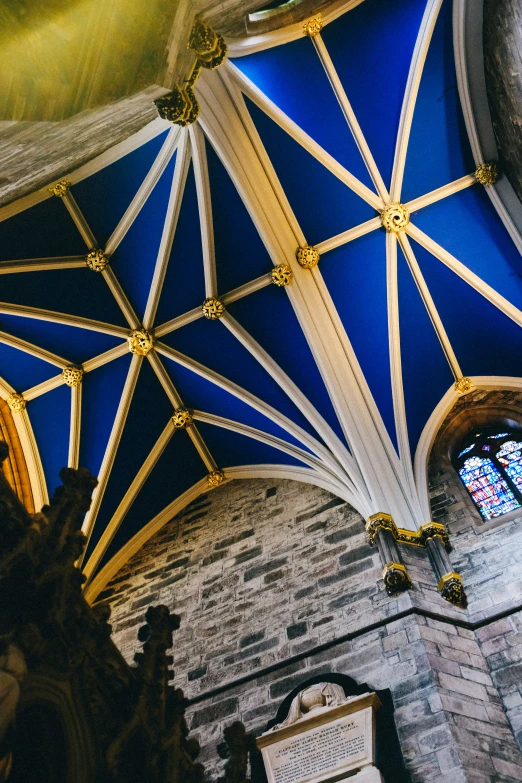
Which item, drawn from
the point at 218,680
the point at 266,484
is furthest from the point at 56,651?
the point at 266,484

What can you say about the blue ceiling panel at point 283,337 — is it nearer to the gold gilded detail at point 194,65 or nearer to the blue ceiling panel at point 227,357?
the blue ceiling panel at point 227,357

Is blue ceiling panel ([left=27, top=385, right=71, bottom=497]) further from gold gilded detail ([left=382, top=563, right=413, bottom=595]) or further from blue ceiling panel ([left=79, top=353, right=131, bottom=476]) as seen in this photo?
gold gilded detail ([left=382, top=563, right=413, bottom=595])

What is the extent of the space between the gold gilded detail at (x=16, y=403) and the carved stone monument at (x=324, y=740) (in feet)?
19.6

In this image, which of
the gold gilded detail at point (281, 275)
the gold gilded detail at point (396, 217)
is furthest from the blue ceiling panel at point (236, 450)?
the gold gilded detail at point (396, 217)

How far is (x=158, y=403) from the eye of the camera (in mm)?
11000

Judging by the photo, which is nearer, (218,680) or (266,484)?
(218,680)

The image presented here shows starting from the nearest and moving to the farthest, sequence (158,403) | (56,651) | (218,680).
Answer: (56,651) < (218,680) < (158,403)

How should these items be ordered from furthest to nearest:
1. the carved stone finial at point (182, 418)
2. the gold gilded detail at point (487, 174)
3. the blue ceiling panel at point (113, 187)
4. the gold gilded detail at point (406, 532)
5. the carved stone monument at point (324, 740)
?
1. the carved stone finial at point (182, 418)
2. the blue ceiling panel at point (113, 187)
3. the gold gilded detail at point (487, 174)
4. the gold gilded detail at point (406, 532)
5. the carved stone monument at point (324, 740)

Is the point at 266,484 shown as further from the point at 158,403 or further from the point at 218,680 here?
the point at 218,680

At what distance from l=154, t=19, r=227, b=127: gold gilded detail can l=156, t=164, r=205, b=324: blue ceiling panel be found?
9.04 ft

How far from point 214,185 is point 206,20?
278cm

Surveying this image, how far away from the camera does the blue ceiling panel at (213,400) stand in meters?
10.6

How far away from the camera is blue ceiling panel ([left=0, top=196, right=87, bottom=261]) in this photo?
31.4 ft

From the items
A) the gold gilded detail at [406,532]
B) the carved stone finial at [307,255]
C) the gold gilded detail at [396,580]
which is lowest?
the gold gilded detail at [396,580]
